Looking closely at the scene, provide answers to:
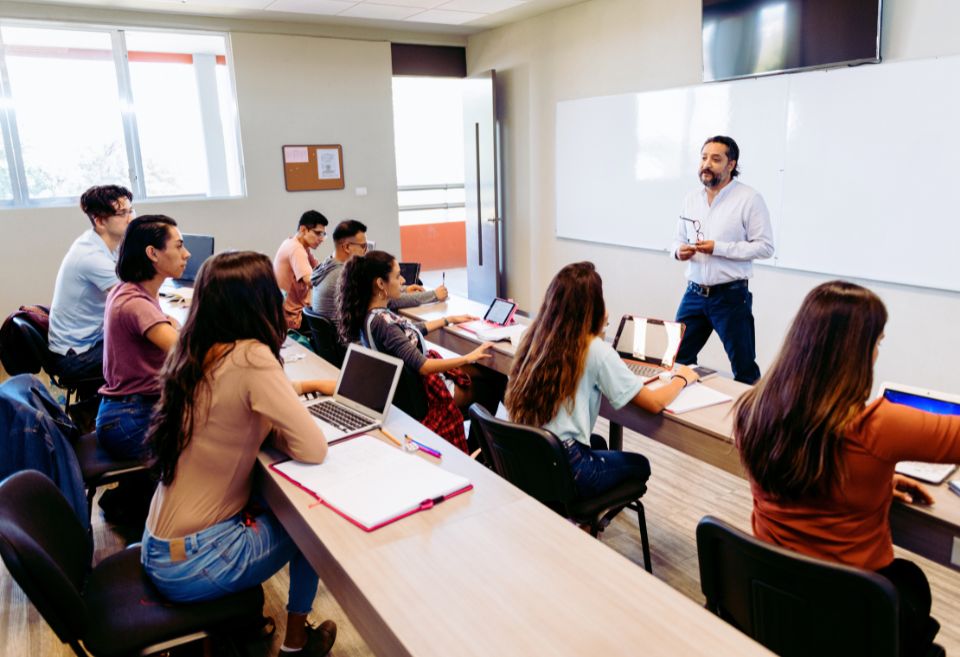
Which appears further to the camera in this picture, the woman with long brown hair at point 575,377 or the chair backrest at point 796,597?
the woman with long brown hair at point 575,377

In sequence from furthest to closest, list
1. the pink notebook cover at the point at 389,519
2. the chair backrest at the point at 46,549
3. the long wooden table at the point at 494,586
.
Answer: the pink notebook cover at the point at 389,519
the chair backrest at the point at 46,549
the long wooden table at the point at 494,586

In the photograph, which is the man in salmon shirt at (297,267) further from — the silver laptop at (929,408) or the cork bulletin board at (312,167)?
the silver laptop at (929,408)

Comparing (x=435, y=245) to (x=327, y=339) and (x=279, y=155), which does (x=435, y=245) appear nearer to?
(x=279, y=155)

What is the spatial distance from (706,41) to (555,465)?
3.55 m

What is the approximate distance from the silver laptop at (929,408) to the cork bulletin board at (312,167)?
18.4 feet

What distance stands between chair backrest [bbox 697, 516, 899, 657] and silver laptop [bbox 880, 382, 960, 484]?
1.79 ft

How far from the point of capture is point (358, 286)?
8.69ft

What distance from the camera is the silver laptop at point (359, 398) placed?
199 cm

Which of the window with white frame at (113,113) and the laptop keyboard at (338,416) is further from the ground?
the window with white frame at (113,113)

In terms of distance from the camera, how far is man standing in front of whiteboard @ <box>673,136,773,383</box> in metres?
3.45

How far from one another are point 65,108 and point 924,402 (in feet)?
20.4

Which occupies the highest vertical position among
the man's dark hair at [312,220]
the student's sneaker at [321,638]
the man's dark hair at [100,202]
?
the man's dark hair at [100,202]

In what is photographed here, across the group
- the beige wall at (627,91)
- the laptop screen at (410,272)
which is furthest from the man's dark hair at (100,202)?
the beige wall at (627,91)

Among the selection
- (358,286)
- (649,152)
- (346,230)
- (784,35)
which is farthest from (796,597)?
(649,152)
